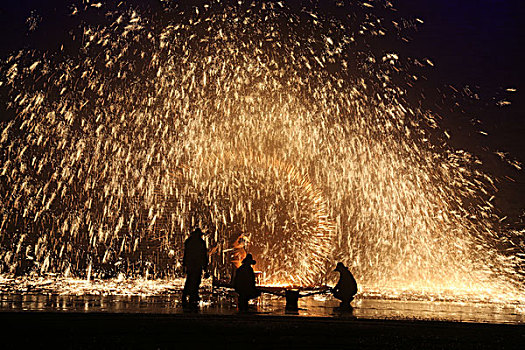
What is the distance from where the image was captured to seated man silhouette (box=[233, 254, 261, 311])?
12430 mm

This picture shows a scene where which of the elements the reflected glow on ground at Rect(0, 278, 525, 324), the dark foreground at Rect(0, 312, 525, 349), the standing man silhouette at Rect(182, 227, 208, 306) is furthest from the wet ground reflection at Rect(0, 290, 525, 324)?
the dark foreground at Rect(0, 312, 525, 349)

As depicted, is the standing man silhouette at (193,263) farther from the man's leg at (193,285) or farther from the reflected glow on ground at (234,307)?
the reflected glow on ground at (234,307)

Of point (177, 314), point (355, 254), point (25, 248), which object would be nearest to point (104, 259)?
point (25, 248)

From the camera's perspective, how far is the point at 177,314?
32.7ft

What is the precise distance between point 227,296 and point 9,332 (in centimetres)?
1149

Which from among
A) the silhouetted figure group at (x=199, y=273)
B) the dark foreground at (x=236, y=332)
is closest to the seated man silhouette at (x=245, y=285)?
the silhouetted figure group at (x=199, y=273)

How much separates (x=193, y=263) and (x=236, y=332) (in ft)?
14.6

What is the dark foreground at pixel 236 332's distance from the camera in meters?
7.23

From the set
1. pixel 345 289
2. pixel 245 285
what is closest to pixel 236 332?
pixel 245 285

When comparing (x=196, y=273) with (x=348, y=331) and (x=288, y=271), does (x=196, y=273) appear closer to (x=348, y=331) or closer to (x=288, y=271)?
(x=348, y=331)

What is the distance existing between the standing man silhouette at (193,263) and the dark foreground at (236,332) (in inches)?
99.7

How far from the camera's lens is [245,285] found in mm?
12492

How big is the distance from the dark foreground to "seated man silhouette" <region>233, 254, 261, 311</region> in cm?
189

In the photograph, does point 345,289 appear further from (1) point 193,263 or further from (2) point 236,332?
(2) point 236,332
